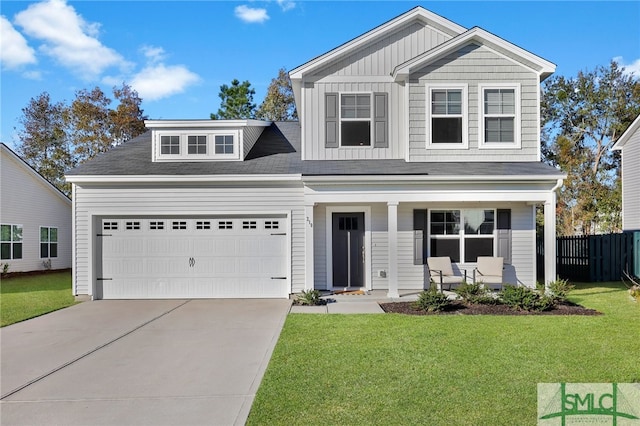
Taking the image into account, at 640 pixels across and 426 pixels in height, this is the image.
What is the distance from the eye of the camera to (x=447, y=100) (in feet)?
38.7

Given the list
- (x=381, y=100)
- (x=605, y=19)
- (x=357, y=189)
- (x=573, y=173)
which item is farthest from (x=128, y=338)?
(x=573, y=173)

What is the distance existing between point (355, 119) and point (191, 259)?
570cm

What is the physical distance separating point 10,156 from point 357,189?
15.6 meters

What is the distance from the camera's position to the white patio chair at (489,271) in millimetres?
10773

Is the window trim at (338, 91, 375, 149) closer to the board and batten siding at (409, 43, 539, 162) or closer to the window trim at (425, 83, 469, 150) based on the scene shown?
the board and batten siding at (409, 43, 539, 162)

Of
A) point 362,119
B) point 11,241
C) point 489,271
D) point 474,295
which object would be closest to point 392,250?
point 474,295

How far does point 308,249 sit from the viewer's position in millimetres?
10891

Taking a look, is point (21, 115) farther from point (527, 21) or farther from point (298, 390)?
point (298, 390)

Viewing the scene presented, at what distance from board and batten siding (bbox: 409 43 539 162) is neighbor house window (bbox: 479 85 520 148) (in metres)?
0.16

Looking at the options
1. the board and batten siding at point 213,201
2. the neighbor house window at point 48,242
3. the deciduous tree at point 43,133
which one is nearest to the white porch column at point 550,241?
the board and batten siding at point 213,201

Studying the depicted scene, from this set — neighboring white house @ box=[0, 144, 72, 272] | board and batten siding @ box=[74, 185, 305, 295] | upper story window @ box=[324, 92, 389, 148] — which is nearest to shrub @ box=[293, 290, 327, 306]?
board and batten siding @ box=[74, 185, 305, 295]

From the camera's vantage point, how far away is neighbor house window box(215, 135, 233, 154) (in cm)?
1266

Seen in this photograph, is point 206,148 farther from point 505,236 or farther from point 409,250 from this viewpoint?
point 505,236

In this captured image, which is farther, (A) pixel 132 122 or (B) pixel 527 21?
(A) pixel 132 122
